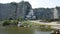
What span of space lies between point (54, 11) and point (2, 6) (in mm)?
12272

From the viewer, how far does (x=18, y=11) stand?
3962 centimetres

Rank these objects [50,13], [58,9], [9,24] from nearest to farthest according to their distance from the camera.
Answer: [9,24], [58,9], [50,13]

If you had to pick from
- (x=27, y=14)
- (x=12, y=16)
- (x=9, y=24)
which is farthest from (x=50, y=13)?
(x=9, y=24)

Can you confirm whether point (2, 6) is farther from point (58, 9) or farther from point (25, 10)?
point (58, 9)

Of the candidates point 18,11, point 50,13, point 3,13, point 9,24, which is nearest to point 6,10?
point 3,13

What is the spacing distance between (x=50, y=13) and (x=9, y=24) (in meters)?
16.3

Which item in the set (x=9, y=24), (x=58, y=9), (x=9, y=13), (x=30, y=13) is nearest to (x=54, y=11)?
(x=58, y=9)

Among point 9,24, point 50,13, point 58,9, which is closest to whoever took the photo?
point 9,24

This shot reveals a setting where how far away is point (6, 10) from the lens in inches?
1647

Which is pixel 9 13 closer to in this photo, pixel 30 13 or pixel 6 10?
pixel 6 10

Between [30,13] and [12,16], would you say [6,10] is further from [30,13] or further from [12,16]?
[30,13]

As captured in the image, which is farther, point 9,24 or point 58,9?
point 58,9

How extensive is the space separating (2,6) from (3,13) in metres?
1.66

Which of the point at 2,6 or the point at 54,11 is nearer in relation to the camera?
the point at 54,11
